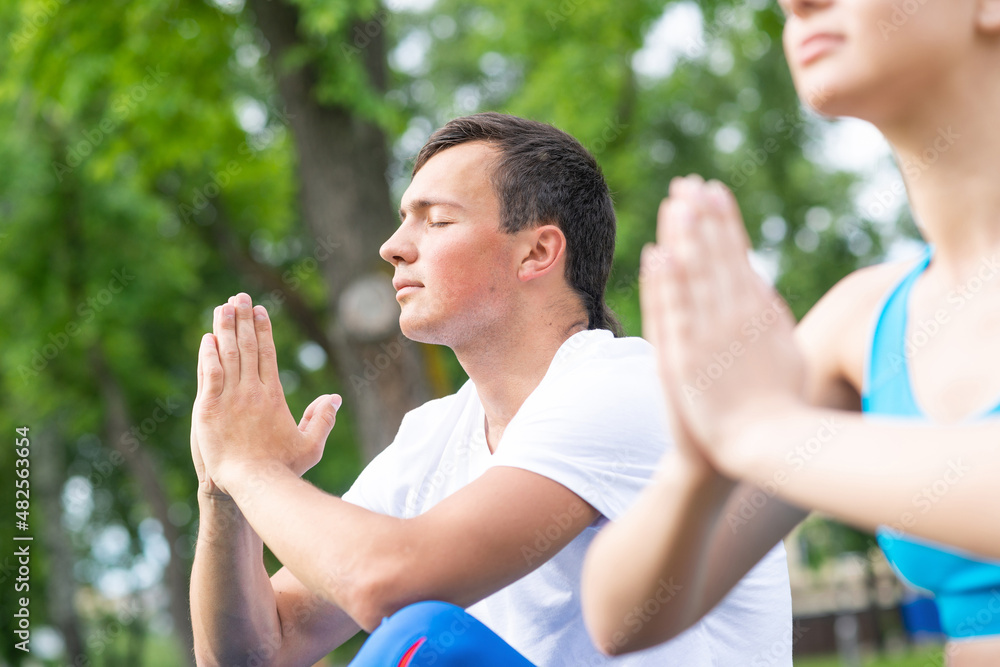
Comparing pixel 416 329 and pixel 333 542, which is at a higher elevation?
pixel 416 329

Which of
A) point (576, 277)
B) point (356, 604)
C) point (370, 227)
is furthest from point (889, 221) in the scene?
point (356, 604)

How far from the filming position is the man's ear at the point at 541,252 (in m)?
2.68

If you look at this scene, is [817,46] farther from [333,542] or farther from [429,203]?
[429,203]

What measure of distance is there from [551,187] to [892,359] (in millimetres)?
1637

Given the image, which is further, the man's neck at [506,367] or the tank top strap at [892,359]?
the man's neck at [506,367]

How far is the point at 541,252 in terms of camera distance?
2.74 m

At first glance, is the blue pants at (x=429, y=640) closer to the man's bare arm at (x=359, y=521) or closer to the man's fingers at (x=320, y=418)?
the man's bare arm at (x=359, y=521)

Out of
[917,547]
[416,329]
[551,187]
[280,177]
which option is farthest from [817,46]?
[280,177]

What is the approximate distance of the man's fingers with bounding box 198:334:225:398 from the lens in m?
2.22

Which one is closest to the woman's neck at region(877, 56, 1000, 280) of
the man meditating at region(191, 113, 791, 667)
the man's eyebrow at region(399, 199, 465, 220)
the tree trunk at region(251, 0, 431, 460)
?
the man meditating at region(191, 113, 791, 667)

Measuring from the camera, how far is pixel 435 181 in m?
2.67

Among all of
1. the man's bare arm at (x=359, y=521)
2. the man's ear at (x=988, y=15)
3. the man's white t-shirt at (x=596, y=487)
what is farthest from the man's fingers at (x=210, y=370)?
the man's ear at (x=988, y=15)

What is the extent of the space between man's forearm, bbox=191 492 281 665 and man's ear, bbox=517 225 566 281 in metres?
0.94

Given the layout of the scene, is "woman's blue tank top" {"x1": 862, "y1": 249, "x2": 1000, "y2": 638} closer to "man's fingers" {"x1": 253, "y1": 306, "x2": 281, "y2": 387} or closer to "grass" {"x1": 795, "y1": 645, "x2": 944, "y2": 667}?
"man's fingers" {"x1": 253, "y1": 306, "x2": 281, "y2": 387}
